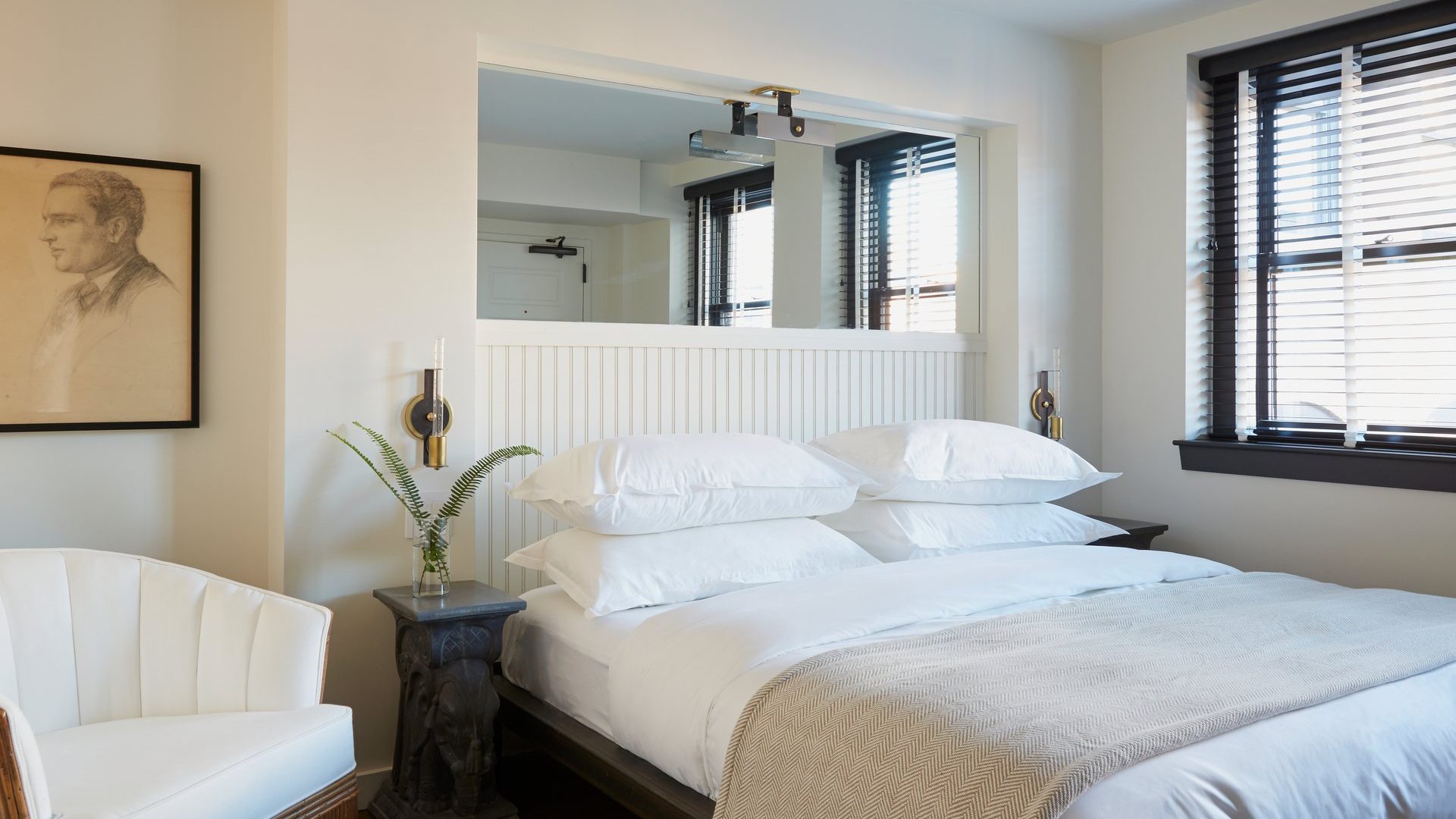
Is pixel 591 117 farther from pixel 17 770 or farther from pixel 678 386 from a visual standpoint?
pixel 17 770

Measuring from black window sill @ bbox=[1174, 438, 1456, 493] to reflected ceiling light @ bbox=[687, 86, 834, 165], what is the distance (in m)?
1.91

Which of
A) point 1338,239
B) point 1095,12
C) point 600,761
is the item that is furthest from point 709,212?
point 1338,239

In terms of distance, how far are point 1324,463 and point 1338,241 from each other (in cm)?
77

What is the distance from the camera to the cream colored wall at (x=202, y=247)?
285 cm

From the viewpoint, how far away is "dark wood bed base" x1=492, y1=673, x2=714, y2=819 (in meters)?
2.14

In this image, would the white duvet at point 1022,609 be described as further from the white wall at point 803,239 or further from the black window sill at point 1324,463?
the white wall at point 803,239

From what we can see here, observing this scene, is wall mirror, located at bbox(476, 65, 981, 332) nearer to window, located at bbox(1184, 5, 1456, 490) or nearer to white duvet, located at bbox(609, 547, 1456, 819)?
window, located at bbox(1184, 5, 1456, 490)

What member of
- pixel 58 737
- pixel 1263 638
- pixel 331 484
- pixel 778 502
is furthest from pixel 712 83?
pixel 58 737

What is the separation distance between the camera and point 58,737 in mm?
2176

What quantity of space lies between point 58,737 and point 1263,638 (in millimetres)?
2435

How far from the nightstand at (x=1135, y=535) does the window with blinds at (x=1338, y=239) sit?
0.50 m

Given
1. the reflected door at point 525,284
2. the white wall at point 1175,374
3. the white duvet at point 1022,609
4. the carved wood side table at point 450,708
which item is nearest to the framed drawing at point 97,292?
the reflected door at point 525,284

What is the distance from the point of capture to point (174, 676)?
2352 mm

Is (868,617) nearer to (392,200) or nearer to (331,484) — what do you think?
(331,484)
